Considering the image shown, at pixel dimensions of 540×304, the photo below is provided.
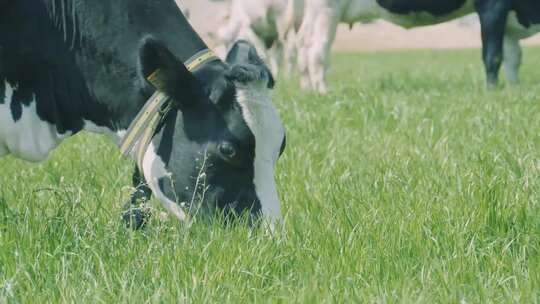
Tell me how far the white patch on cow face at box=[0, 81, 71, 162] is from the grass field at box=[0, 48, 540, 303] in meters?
0.22

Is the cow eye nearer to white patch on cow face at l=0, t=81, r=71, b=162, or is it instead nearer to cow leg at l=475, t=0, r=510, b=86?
white patch on cow face at l=0, t=81, r=71, b=162

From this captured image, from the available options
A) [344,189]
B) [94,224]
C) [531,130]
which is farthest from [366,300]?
[531,130]

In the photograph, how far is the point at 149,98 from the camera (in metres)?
3.73

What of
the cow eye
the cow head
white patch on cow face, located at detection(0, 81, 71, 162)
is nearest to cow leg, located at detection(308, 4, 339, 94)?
white patch on cow face, located at detection(0, 81, 71, 162)

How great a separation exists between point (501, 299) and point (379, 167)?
2.28 meters

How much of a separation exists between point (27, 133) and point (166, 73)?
0.82 metres

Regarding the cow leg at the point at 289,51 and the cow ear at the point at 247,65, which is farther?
the cow leg at the point at 289,51

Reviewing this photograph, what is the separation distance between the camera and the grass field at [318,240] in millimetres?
2793

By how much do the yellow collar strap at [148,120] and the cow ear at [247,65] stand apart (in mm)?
137

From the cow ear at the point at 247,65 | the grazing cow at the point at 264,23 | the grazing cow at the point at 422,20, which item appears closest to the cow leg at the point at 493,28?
the grazing cow at the point at 422,20

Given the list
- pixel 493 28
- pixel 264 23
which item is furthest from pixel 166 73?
pixel 264 23

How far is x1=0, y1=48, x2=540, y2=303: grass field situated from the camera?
9.16ft

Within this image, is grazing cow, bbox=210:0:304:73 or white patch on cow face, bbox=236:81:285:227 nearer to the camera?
white patch on cow face, bbox=236:81:285:227

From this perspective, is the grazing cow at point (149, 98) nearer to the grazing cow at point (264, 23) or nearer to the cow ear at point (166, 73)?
the cow ear at point (166, 73)
